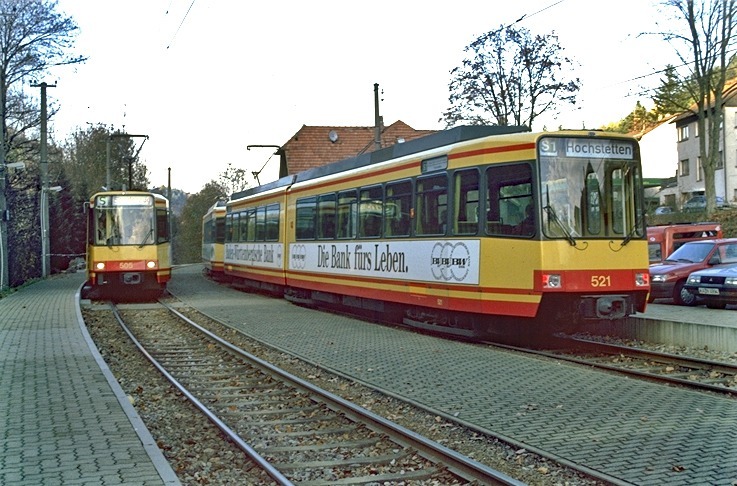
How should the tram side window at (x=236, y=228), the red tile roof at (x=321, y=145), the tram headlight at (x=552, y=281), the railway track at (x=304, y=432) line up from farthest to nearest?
the red tile roof at (x=321, y=145), the tram side window at (x=236, y=228), the tram headlight at (x=552, y=281), the railway track at (x=304, y=432)

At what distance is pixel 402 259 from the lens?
49.0ft

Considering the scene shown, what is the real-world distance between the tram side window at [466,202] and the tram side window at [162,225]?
41.3 feet

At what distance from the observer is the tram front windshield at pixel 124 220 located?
23.2 metres

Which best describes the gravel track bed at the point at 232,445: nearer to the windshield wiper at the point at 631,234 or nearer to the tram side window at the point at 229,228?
the windshield wiper at the point at 631,234

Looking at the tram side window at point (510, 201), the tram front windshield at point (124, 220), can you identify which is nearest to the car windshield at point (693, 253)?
the tram side window at point (510, 201)

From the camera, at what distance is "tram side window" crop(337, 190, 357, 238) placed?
17250 mm

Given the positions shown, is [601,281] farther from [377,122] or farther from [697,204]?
[697,204]

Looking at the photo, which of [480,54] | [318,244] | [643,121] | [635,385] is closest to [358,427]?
[635,385]

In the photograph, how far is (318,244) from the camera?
19.3 m

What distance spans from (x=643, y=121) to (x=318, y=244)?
70360 mm

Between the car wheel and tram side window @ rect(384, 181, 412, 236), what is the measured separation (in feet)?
23.0

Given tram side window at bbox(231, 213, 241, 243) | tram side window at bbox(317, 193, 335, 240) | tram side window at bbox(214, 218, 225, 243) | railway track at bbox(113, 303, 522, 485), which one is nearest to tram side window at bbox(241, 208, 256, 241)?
tram side window at bbox(231, 213, 241, 243)

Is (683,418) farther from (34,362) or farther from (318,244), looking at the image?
(318,244)

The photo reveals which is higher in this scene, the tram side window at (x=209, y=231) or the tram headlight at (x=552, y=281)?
the tram side window at (x=209, y=231)
